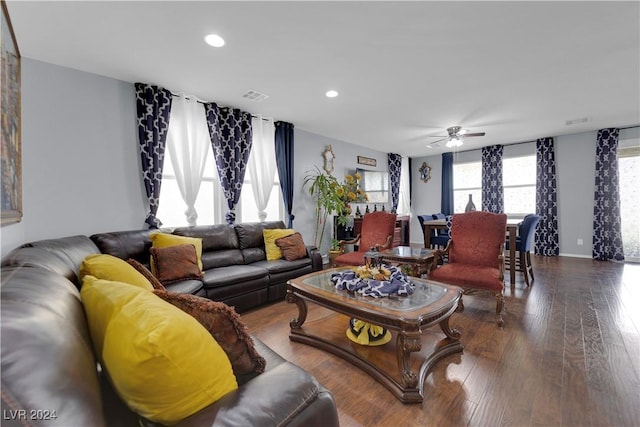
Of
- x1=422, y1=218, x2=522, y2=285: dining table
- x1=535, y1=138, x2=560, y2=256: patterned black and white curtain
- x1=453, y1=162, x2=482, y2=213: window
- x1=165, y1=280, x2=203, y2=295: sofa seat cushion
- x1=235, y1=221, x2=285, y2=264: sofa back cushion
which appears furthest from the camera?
x1=453, y1=162, x2=482, y2=213: window

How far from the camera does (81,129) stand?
267 centimetres

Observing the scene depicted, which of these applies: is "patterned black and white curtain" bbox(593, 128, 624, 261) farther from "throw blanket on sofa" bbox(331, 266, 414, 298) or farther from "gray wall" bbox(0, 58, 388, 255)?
"gray wall" bbox(0, 58, 388, 255)

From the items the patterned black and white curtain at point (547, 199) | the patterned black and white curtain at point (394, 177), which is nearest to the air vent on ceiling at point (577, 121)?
the patterned black and white curtain at point (547, 199)

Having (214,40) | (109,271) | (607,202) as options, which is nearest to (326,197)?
(214,40)

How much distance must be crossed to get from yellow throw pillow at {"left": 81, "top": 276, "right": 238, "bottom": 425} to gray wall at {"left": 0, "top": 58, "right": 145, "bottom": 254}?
247cm

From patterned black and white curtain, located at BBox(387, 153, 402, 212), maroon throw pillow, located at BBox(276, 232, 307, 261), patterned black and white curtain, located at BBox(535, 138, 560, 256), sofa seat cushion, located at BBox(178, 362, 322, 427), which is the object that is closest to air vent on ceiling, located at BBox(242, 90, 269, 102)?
maroon throw pillow, located at BBox(276, 232, 307, 261)

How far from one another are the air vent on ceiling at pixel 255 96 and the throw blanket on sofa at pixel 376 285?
2.43 metres

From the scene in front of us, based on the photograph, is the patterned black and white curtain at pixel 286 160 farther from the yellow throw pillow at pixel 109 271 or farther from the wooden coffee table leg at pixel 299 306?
the yellow throw pillow at pixel 109 271

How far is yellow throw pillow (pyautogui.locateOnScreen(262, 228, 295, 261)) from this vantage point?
3.57m

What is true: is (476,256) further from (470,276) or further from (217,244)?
(217,244)

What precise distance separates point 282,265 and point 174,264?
3.94ft

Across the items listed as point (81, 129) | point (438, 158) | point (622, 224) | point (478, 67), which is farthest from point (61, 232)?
point (622, 224)

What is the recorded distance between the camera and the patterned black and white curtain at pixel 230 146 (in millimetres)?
3613

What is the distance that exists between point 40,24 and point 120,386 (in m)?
2.74
